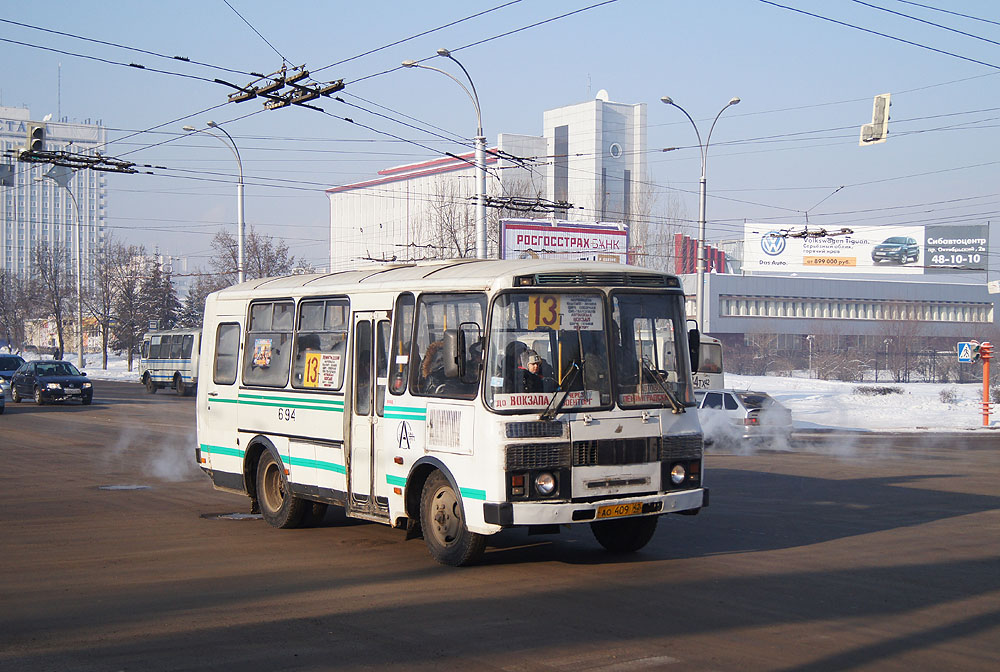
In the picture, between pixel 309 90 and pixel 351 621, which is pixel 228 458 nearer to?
pixel 351 621

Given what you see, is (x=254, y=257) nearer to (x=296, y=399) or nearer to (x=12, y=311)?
(x=12, y=311)

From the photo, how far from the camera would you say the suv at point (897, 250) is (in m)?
81.9

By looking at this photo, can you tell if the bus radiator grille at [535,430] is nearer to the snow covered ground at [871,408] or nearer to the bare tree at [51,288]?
the snow covered ground at [871,408]

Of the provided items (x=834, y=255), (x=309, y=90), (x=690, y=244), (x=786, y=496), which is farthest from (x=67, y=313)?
(x=786, y=496)

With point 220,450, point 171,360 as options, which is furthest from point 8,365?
point 220,450

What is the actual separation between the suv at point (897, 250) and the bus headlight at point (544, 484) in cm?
8021

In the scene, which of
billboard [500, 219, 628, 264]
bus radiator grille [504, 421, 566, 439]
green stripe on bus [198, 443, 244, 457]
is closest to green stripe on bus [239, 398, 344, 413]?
green stripe on bus [198, 443, 244, 457]

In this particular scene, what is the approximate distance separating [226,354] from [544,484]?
607 cm

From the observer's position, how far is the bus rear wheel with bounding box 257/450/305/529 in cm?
1182

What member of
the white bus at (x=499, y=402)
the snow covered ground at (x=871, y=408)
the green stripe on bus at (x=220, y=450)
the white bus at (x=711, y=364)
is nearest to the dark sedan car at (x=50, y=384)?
the white bus at (x=711, y=364)

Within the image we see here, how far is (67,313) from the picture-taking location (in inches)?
4058

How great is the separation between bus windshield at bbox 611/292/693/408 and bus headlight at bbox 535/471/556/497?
1.01 meters

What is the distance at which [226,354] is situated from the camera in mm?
13234

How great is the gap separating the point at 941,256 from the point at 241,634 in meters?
84.4
